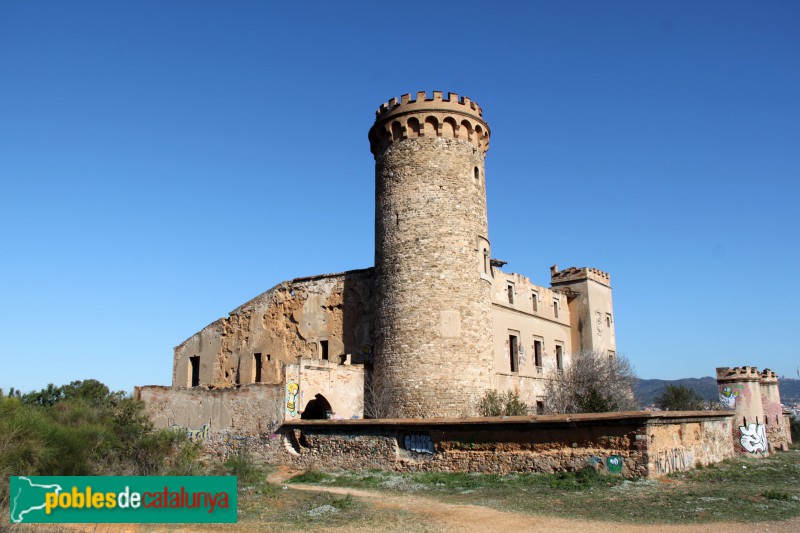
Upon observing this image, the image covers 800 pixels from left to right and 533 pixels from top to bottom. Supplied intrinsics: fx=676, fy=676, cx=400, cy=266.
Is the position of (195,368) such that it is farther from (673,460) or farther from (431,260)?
(673,460)

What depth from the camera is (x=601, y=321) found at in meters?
35.8

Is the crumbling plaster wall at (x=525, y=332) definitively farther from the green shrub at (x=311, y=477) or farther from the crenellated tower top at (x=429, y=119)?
the green shrub at (x=311, y=477)

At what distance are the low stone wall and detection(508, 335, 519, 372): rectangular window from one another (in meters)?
9.86

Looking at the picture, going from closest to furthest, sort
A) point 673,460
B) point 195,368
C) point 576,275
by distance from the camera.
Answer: point 673,460
point 195,368
point 576,275

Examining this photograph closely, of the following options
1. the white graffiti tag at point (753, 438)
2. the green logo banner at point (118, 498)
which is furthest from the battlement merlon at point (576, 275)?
the green logo banner at point (118, 498)

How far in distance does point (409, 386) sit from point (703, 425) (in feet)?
31.7

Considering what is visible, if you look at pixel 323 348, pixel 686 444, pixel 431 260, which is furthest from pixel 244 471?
pixel 686 444

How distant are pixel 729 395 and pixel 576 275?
9200 mm

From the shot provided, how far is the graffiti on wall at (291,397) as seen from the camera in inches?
881

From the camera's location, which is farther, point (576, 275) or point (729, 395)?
point (576, 275)

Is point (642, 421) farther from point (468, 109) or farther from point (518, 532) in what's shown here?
point (468, 109)

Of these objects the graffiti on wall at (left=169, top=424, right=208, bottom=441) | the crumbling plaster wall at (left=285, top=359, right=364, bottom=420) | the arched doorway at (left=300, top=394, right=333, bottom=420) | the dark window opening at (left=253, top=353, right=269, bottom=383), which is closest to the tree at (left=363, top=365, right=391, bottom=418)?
the crumbling plaster wall at (left=285, top=359, right=364, bottom=420)

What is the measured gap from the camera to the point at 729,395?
106ft

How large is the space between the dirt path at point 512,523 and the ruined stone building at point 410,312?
10.0m
